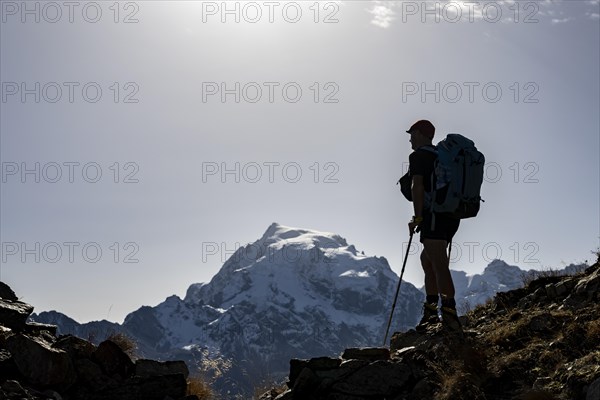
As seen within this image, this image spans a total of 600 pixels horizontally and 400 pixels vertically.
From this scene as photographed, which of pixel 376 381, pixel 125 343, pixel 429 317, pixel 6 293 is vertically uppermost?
pixel 6 293

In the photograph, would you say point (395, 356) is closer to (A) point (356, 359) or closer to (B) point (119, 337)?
(A) point (356, 359)

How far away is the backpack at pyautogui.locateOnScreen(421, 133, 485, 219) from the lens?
9852 mm

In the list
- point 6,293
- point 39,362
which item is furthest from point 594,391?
point 6,293

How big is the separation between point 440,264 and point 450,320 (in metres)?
0.85

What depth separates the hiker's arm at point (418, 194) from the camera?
32.6ft

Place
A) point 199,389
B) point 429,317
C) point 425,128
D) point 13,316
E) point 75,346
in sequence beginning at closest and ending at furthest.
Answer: point 75,346, point 199,389, point 13,316, point 429,317, point 425,128

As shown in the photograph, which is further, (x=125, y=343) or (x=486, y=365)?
(x=125, y=343)

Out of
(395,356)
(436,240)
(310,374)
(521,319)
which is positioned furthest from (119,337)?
(521,319)

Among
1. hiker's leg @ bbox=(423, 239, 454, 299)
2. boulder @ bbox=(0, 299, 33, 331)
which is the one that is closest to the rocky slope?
hiker's leg @ bbox=(423, 239, 454, 299)

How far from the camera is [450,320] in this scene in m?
9.78

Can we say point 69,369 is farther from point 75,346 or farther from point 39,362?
point 75,346

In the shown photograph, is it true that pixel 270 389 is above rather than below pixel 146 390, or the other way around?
below

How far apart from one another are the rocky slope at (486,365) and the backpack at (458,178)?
1.85 m

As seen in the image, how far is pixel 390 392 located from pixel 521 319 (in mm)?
2518
